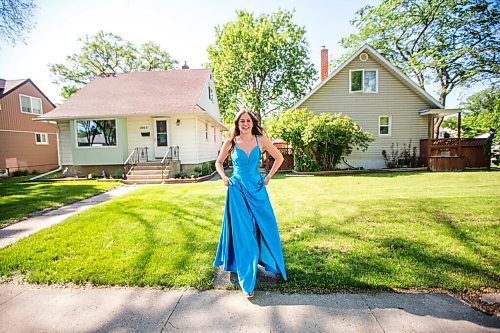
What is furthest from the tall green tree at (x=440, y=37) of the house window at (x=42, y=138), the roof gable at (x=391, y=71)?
the house window at (x=42, y=138)

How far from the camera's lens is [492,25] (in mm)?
14750

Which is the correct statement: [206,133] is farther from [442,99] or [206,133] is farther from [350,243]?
[442,99]

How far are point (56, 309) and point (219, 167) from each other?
2.12m

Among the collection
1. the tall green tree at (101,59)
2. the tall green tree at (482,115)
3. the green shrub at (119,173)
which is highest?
the tall green tree at (101,59)

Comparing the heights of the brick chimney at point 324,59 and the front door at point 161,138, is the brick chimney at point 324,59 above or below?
above

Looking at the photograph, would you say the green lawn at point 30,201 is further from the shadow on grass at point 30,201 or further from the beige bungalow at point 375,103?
the beige bungalow at point 375,103

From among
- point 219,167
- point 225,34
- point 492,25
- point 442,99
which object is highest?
point 225,34

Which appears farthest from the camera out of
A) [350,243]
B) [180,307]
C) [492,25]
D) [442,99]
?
[442,99]

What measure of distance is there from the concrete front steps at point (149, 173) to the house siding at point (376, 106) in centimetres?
874

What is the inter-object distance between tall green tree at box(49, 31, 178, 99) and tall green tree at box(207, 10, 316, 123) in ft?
27.9

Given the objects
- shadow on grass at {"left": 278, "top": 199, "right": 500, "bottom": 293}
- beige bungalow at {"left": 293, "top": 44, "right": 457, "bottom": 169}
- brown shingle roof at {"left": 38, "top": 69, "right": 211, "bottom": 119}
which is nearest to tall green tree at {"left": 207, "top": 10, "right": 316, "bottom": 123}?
brown shingle roof at {"left": 38, "top": 69, "right": 211, "bottom": 119}

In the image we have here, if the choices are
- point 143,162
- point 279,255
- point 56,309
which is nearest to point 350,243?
point 279,255

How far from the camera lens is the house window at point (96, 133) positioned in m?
13.0

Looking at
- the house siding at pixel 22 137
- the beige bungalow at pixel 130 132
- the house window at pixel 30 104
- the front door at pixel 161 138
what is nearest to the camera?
the beige bungalow at pixel 130 132
